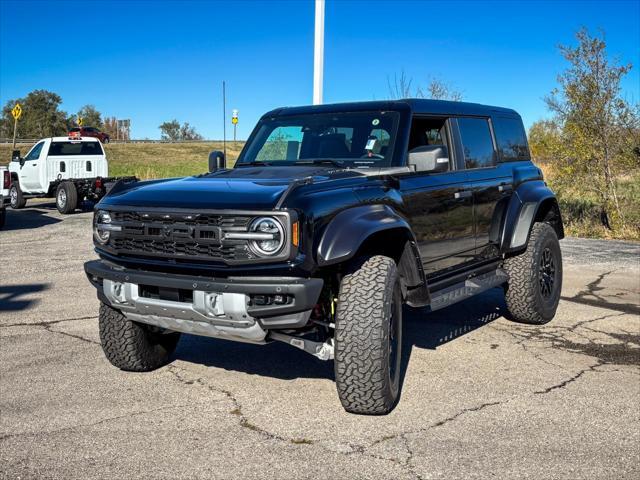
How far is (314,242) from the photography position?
399 centimetres

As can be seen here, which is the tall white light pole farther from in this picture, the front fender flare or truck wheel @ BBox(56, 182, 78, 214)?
the front fender flare

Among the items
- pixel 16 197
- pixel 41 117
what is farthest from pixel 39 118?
pixel 16 197

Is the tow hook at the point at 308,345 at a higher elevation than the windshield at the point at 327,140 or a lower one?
lower

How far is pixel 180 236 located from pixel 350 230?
985 millimetres

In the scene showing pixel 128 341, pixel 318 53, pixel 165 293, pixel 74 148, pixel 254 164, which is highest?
pixel 318 53

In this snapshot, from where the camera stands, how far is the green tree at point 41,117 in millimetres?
80750

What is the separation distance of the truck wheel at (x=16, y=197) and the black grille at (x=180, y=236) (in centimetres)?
1720

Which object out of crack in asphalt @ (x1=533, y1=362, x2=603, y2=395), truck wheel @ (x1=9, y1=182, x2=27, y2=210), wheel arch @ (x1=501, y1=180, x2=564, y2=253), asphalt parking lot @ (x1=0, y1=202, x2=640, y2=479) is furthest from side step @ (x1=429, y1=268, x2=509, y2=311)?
truck wheel @ (x1=9, y1=182, x2=27, y2=210)

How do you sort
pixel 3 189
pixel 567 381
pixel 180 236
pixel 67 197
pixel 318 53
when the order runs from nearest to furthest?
pixel 180 236
pixel 567 381
pixel 318 53
pixel 3 189
pixel 67 197

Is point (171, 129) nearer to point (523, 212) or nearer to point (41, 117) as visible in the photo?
point (41, 117)

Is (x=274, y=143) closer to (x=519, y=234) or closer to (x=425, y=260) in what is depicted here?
(x=425, y=260)

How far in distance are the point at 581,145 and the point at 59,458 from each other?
14055mm

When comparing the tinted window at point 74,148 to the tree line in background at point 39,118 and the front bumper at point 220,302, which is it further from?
the tree line in background at point 39,118

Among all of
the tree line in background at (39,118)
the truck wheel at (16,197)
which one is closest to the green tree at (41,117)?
the tree line in background at (39,118)
